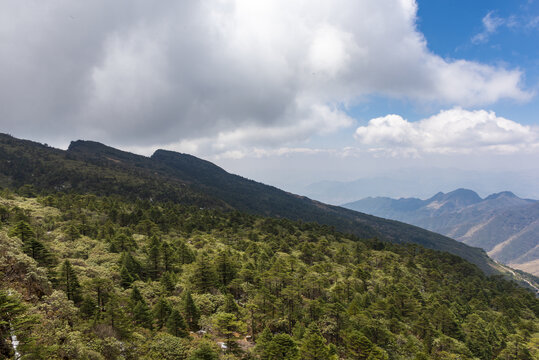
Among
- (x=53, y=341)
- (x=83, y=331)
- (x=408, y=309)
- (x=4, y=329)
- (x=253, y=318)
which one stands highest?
(x=4, y=329)

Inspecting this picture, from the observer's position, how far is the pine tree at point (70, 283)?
3356cm

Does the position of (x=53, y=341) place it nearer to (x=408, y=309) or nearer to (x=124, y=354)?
(x=124, y=354)

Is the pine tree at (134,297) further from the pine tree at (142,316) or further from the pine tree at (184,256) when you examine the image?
the pine tree at (184,256)

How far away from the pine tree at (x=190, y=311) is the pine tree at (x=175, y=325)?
4260 mm

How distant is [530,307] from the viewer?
290ft

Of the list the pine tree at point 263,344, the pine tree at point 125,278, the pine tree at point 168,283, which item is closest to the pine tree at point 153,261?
the pine tree at point 125,278

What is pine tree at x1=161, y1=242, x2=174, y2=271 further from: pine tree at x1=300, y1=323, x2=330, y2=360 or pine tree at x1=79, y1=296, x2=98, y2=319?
pine tree at x1=300, y1=323, x2=330, y2=360

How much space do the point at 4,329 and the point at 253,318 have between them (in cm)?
2932

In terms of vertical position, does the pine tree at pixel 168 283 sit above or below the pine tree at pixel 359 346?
above

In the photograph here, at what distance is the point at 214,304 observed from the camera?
42.1 m

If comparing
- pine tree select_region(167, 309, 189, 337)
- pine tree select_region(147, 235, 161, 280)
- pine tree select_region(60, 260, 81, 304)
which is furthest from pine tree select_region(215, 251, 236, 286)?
pine tree select_region(60, 260, 81, 304)

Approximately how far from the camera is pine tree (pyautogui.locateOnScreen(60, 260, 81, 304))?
33.6 meters

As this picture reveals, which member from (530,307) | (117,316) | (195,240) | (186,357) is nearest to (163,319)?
(117,316)

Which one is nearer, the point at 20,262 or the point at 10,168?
the point at 20,262
